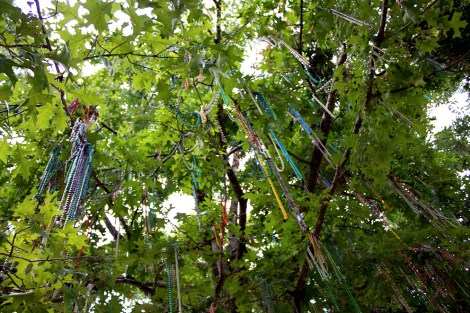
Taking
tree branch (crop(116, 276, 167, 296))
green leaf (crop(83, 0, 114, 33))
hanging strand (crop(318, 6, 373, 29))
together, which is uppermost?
hanging strand (crop(318, 6, 373, 29))

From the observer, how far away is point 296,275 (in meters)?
4.01

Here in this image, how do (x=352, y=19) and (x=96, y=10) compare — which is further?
(x=352, y=19)

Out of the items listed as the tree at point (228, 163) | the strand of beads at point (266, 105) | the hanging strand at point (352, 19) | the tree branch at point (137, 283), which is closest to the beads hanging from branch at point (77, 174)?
the tree at point (228, 163)

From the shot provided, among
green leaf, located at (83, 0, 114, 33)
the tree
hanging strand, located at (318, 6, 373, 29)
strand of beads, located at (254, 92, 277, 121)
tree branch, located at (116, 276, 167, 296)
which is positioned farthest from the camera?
tree branch, located at (116, 276, 167, 296)

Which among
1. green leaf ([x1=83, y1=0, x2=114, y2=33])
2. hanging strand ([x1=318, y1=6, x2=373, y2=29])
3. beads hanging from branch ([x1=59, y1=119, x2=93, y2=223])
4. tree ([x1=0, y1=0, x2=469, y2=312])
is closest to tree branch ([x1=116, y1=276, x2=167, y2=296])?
tree ([x1=0, y1=0, x2=469, y2=312])

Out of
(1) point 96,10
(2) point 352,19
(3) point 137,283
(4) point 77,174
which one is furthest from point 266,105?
(3) point 137,283

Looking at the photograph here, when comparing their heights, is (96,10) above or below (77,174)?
below

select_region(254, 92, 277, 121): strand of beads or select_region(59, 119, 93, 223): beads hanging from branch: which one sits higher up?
select_region(254, 92, 277, 121): strand of beads

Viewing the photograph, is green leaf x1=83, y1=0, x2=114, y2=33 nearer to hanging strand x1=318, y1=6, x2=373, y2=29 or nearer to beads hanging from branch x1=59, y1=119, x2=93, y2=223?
beads hanging from branch x1=59, y1=119, x2=93, y2=223

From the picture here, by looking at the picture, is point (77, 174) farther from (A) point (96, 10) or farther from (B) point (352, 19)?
(B) point (352, 19)

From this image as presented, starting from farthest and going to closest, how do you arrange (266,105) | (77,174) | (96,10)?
1. (266,105)
2. (77,174)
3. (96,10)

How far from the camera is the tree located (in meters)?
1.98

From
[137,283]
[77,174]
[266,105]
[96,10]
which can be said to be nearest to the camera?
[96,10]

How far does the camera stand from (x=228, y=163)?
4055mm
